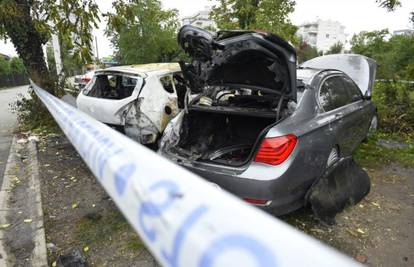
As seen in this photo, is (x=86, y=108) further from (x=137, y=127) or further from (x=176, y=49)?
(x=176, y=49)

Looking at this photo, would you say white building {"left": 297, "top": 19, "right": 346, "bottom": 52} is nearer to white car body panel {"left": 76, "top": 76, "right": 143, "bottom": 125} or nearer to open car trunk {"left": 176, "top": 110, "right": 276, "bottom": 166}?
white car body panel {"left": 76, "top": 76, "right": 143, "bottom": 125}

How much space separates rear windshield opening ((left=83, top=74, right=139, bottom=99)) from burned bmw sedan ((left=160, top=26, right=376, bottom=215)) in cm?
238

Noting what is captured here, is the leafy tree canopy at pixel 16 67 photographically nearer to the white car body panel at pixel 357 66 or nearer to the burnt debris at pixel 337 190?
the white car body panel at pixel 357 66

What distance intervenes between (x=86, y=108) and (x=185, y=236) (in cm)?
550

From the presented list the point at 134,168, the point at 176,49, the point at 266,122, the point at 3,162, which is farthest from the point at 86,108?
the point at 176,49

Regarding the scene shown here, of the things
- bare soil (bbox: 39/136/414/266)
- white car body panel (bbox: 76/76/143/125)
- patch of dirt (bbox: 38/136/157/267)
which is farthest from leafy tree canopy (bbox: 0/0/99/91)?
bare soil (bbox: 39/136/414/266)

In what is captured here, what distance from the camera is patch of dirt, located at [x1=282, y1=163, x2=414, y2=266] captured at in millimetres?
2863

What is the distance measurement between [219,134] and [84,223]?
2027 millimetres

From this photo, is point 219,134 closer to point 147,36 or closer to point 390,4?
point 390,4

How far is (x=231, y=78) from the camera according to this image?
3.89 m

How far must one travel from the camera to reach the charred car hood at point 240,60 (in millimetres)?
3152

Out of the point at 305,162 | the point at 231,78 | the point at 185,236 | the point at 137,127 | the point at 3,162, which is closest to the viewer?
the point at 185,236

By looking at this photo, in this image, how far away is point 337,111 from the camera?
380cm

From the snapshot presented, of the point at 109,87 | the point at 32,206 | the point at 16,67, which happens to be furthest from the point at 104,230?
the point at 16,67
